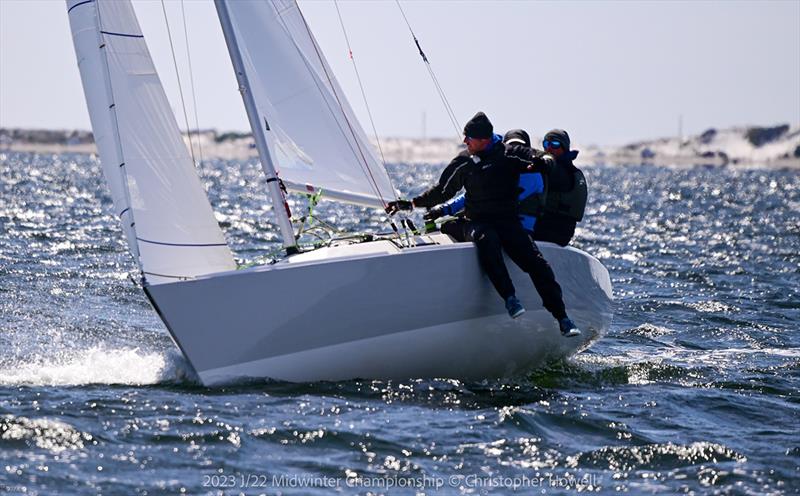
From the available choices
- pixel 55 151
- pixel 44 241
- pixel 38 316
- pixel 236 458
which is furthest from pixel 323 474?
pixel 55 151

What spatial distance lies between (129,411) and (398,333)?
173 cm

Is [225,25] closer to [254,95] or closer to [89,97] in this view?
[254,95]

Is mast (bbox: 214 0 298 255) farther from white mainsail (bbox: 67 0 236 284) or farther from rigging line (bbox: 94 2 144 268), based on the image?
rigging line (bbox: 94 2 144 268)

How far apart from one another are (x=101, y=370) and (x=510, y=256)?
262 centimetres

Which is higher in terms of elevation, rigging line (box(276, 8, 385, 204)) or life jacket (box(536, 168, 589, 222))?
rigging line (box(276, 8, 385, 204))

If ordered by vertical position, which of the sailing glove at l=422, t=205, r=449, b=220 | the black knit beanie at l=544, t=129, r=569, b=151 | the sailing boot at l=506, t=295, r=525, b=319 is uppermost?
the black knit beanie at l=544, t=129, r=569, b=151

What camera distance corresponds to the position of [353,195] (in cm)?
845

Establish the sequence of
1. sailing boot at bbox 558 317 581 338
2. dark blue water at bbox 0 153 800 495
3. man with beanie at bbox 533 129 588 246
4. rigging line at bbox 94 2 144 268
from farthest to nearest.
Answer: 1. man with beanie at bbox 533 129 588 246
2. sailing boot at bbox 558 317 581 338
3. rigging line at bbox 94 2 144 268
4. dark blue water at bbox 0 153 800 495

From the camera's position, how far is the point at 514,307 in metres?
7.52

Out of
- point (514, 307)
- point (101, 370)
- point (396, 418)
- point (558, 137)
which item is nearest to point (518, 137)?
point (558, 137)

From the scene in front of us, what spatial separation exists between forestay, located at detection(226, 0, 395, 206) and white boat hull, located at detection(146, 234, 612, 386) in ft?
2.53

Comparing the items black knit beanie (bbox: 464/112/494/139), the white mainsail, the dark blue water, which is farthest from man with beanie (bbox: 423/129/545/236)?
the white mainsail

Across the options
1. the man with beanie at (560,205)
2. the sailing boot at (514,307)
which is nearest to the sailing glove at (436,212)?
the man with beanie at (560,205)

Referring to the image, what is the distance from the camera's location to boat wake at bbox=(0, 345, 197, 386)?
7.27 metres
